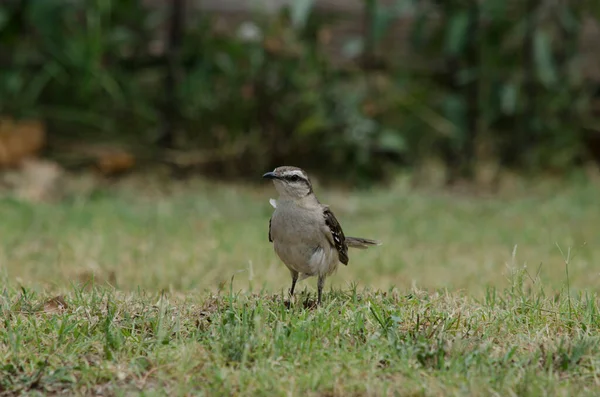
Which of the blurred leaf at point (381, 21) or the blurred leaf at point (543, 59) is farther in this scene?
the blurred leaf at point (543, 59)

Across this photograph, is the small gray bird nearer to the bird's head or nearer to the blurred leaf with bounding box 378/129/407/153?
the bird's head

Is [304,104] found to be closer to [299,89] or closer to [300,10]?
[299,89]

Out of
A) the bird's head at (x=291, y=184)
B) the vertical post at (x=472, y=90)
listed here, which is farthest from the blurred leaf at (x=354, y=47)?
the bird's head at (x=291, y=184)

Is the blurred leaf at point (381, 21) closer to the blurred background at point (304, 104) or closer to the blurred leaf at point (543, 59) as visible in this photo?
the blurred background at point (304, 104)

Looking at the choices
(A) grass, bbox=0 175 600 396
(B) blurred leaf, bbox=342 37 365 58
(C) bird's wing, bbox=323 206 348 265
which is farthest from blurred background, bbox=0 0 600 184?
(C) bird's wing, bbox=323 206 348 265

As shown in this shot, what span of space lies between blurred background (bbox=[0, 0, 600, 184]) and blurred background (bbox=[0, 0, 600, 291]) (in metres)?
0.02


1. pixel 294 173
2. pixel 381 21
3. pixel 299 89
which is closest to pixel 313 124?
pixel 299 89

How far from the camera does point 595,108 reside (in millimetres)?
11141

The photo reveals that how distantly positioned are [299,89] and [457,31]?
5.69ft

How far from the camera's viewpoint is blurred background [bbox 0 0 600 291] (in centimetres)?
932

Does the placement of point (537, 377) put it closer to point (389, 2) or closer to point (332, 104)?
point (332, 104)

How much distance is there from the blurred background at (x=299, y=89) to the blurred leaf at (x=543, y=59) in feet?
0.05

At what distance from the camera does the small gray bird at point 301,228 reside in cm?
446

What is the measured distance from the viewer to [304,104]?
9.91 metres
